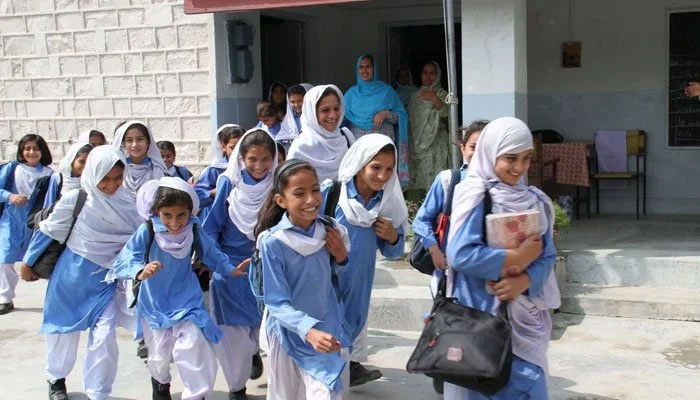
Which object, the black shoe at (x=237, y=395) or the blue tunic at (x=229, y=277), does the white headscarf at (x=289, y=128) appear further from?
the black shoe at (x=237, y=395)

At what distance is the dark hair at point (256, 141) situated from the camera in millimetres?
4539

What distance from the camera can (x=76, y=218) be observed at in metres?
4.44

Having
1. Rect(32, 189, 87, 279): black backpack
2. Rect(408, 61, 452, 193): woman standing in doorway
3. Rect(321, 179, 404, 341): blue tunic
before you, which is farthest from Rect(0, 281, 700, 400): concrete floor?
Rect(408, 61, 452, 193): woman standing in doorway

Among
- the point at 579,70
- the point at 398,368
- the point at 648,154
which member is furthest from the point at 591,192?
the point at 398,368

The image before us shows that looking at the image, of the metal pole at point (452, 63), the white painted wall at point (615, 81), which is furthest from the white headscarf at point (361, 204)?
the white painted wall at point (615, 81)

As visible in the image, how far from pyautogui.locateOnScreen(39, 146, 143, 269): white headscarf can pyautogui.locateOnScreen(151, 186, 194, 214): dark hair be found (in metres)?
0.45

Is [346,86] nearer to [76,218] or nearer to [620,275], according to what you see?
[620,275]

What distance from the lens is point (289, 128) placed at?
6840 millimetres

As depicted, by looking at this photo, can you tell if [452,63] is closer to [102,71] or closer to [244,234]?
[244,234]

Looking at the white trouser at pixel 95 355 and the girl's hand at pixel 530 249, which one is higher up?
the girl's hand at pixel 530 249

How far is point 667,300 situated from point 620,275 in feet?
1.79

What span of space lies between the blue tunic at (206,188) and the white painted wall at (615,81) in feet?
16.5

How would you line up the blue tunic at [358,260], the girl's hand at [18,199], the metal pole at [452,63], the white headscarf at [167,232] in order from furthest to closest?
1. the girl's hand at [18,199]
2. the metal pole at [452,63]
3. the white headscarf at [167,232]
4. the blue tunic at [358,260]

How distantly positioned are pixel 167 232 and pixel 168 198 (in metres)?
0.18
